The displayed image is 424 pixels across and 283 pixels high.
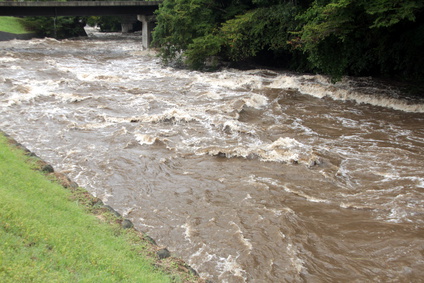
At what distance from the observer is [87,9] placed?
124 feet

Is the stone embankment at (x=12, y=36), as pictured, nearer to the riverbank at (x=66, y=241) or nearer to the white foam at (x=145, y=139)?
the white foam at (x=145, y=139)

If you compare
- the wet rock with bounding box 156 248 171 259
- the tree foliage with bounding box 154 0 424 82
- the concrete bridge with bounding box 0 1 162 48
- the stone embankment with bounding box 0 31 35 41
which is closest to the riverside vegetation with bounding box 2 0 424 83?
the tree foliage with bounding box 154 0 424 82

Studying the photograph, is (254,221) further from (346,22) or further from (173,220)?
(346,22)

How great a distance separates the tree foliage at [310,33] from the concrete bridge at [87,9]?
8794 millimetres

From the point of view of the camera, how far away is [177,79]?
78.9ft

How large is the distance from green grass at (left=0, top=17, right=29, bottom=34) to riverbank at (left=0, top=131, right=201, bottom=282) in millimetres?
40328

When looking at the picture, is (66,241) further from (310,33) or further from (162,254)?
(310,33)

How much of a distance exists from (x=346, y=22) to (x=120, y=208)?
13.4 m

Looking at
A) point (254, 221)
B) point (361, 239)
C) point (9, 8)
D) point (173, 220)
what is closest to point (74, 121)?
point (173, 220)

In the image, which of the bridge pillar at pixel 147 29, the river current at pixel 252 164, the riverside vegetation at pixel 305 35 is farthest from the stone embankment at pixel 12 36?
the river current at pixel 252 164

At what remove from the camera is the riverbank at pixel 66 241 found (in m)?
4.73

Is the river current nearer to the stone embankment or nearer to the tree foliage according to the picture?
the tree foliage

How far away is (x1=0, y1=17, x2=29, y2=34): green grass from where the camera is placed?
41.8 m

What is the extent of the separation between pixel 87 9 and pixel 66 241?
36867 millimetres
